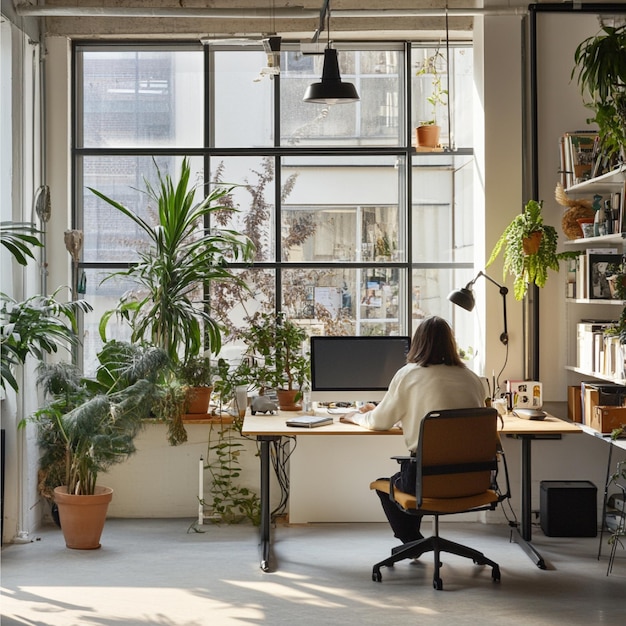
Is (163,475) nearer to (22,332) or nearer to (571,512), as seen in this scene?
(22,332)

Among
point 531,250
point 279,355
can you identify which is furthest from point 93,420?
point 531,250

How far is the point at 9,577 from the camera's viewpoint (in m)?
4.75

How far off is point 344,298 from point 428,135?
1256 mm

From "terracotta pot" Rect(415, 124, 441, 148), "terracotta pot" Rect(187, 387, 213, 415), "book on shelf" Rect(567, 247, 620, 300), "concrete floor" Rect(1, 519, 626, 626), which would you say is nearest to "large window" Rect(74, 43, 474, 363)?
"terracotta pot" Rect(415, 124, 441, 148)

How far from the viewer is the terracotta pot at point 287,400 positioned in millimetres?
5762

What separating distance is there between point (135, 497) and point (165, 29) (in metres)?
3.15

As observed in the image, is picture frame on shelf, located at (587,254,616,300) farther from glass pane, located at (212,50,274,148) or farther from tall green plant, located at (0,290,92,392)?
tall green plant, located at (0,290,92,392)

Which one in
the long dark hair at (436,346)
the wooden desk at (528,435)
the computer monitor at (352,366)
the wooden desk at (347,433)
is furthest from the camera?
the computer monitor at (352,366)

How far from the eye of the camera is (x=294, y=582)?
15.2ft

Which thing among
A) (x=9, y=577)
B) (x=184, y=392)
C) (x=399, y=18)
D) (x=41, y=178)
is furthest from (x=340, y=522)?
(x=399, y=18)

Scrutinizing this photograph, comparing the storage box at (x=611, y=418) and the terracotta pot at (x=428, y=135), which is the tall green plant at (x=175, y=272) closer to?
the terracotta pot at (x=428, y=135)

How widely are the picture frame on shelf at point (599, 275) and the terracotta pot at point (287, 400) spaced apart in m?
1.91

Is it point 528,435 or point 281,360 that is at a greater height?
point 281,360

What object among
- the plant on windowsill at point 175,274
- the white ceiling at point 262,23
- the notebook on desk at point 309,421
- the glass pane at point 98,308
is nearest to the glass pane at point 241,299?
the plant on windowsill at point 175,274
